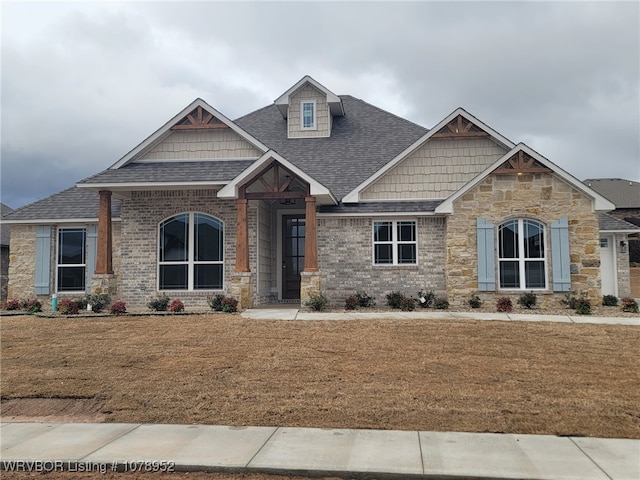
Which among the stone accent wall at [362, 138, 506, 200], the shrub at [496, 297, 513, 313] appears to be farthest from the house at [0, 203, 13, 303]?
the shrub at [496, 297, 513, 313]

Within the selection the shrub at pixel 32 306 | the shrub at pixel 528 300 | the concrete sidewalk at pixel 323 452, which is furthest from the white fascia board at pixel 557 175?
the shrub at pixel 32 306

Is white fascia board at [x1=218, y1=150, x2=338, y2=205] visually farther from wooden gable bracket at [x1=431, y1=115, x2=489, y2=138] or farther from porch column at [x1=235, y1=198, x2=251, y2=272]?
wooden gable bracket at [x1=431, y1=115, x2=489, y2=138]

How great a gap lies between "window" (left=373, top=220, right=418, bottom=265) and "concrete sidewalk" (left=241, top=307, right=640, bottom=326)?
2717 millimetres

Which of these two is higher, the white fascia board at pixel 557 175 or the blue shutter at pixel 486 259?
the white fascia board at pixel 557 175

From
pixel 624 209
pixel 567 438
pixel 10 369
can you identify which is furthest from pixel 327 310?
pixel 624 209

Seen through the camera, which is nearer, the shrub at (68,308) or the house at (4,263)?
the shrub at (68,308)

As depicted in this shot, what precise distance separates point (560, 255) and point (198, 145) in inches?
436

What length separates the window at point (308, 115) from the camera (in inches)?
806

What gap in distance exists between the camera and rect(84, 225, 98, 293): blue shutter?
16734 millimetres

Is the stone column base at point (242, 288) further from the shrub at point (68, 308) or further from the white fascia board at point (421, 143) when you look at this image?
the white fascia board at point (421, 143)

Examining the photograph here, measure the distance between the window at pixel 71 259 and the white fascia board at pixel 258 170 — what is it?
19.7 ft

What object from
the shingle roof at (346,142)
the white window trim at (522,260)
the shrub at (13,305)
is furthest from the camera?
the shingle roof at (346,142)

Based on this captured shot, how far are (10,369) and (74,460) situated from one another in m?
4.45

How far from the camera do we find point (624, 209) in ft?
122
